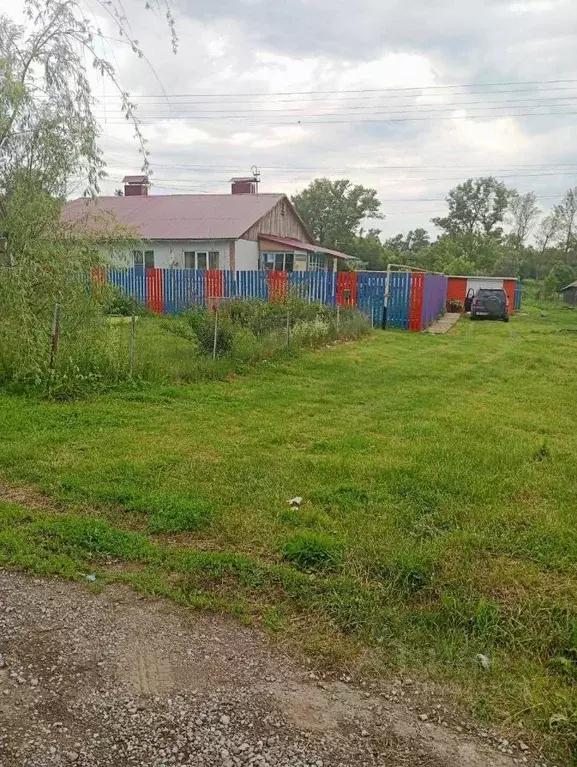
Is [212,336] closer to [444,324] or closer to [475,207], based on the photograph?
[444,324]

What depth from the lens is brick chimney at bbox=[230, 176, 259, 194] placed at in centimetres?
3359

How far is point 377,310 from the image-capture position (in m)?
18.4

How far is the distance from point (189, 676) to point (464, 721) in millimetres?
1178

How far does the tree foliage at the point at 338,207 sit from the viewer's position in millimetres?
61125

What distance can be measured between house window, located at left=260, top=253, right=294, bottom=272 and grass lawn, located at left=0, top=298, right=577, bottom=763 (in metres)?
20.4

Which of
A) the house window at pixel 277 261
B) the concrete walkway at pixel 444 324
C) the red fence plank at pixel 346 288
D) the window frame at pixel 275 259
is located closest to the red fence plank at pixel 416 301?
the concrete walkway at pixel 444 324

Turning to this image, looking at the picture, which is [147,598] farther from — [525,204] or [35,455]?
[525,204]

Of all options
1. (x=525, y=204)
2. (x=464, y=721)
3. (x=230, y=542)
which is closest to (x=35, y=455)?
(x=230, y=542)

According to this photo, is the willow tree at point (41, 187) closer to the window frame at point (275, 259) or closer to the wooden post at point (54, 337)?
the wooden post at point (54, 337)

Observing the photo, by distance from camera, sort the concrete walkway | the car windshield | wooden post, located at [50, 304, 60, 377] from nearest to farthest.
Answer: wooden post, located at [50, 304, 60, 377] < the concrete walkway < the car windshield

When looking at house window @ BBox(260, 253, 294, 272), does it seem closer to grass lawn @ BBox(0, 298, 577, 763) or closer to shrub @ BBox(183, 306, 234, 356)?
shrub @ BBox(183, 306, 234, 356)

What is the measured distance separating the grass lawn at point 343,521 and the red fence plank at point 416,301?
10.6 metres

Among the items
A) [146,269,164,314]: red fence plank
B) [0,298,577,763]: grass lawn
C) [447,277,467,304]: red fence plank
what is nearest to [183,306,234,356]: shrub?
[0,298,577,763]: grass lawn

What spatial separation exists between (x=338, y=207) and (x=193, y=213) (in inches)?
1466
